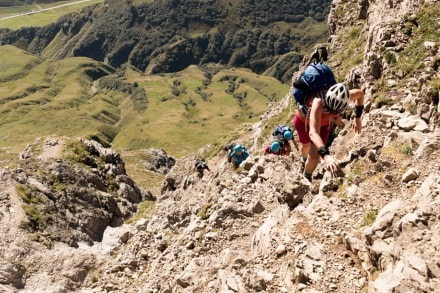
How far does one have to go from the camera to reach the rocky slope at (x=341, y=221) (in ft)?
39.1

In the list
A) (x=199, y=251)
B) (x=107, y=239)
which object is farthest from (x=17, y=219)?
(x=199, y=251)

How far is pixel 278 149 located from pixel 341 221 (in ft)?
41.5

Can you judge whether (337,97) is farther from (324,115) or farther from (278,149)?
(278,149)

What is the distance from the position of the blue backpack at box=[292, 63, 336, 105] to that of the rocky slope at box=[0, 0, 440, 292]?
12.7 ft

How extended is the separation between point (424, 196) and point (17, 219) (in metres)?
46.3

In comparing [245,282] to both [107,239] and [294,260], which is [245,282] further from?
[107,239]

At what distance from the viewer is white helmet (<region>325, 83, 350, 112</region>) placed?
11.8 m

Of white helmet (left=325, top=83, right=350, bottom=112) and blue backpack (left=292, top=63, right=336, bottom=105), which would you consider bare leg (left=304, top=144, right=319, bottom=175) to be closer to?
blue backpack (left=292, top=63, right=336, bottom=105)

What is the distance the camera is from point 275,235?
16438 millimetres

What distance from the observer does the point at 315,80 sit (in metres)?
12.6

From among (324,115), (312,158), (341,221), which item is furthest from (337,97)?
(341,221)

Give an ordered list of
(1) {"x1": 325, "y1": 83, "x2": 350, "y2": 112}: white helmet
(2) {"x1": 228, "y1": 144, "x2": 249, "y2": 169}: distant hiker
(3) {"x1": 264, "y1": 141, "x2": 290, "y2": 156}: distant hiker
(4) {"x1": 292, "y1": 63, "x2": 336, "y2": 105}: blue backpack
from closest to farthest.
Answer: (1) {"x1": 325, "y1": 83, "x2": 350, "y2": 112}: white helmet < (4) {"x1": 292, "y1": 63, "x2": 336, "y2": 105}: blue backpack < (3) {"x1": 264, "y1": 141, "x2": 290, "y2": 156}: distant hiker < (2) {"x1": 228, "y1": 144, "x2": 249, "y2": 169}: distant hiker

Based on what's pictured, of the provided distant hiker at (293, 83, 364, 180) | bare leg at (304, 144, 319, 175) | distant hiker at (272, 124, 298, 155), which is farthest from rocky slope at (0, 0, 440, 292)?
distant hiker at (293, 83, 364, 180)

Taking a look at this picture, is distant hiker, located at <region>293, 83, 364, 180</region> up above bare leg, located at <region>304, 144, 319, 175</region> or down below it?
above
